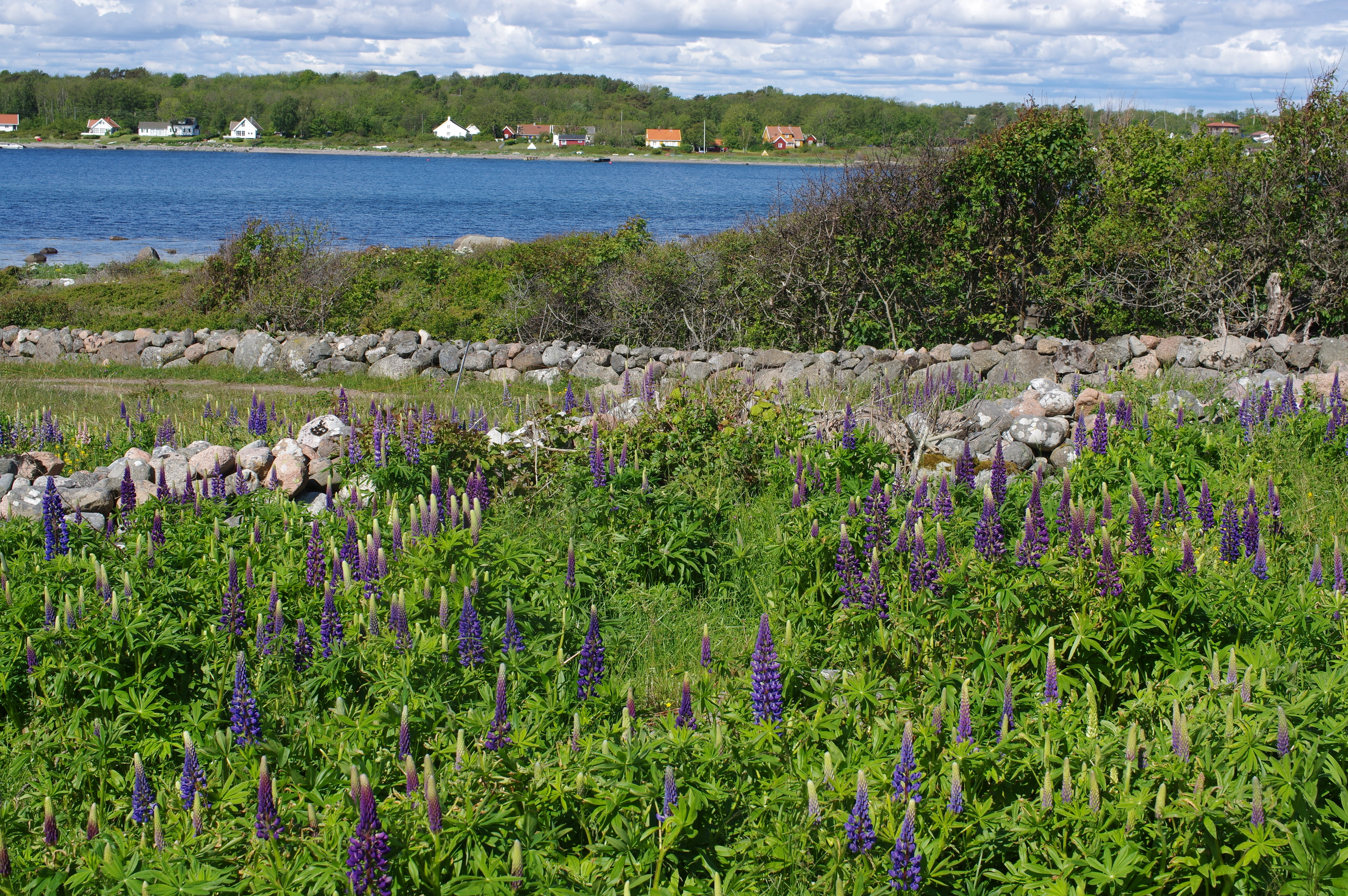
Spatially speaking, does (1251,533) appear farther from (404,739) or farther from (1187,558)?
(404,739)

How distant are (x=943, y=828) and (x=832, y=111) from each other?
3347 inches

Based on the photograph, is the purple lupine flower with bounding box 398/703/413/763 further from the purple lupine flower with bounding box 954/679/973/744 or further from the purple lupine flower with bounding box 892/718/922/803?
the purple lupine flower with bounding box 954/679/973/744

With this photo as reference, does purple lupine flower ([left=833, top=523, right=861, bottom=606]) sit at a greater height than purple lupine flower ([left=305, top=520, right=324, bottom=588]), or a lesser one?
greater

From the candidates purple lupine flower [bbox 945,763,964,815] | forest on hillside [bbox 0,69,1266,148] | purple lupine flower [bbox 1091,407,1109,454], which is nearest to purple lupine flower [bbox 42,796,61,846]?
purple lupine flower [bbox 945,763,964,815]

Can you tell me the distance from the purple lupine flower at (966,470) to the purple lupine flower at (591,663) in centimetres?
271

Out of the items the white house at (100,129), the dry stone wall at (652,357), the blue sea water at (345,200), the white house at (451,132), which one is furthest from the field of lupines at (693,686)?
the white house at (100,129)

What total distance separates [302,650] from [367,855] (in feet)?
5.70

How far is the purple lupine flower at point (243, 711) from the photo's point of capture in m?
3.57

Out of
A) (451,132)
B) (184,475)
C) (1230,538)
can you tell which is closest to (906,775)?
(1230,538)

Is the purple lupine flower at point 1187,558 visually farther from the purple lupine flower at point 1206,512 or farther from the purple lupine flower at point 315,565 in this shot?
the purple lupine flower at point 315,565

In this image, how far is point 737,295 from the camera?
16125 millimetres

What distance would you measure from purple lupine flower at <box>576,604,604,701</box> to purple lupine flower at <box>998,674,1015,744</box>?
147 centimetres

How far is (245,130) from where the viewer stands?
160875 millimetres

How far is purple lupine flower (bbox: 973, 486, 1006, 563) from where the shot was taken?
4.41 m
